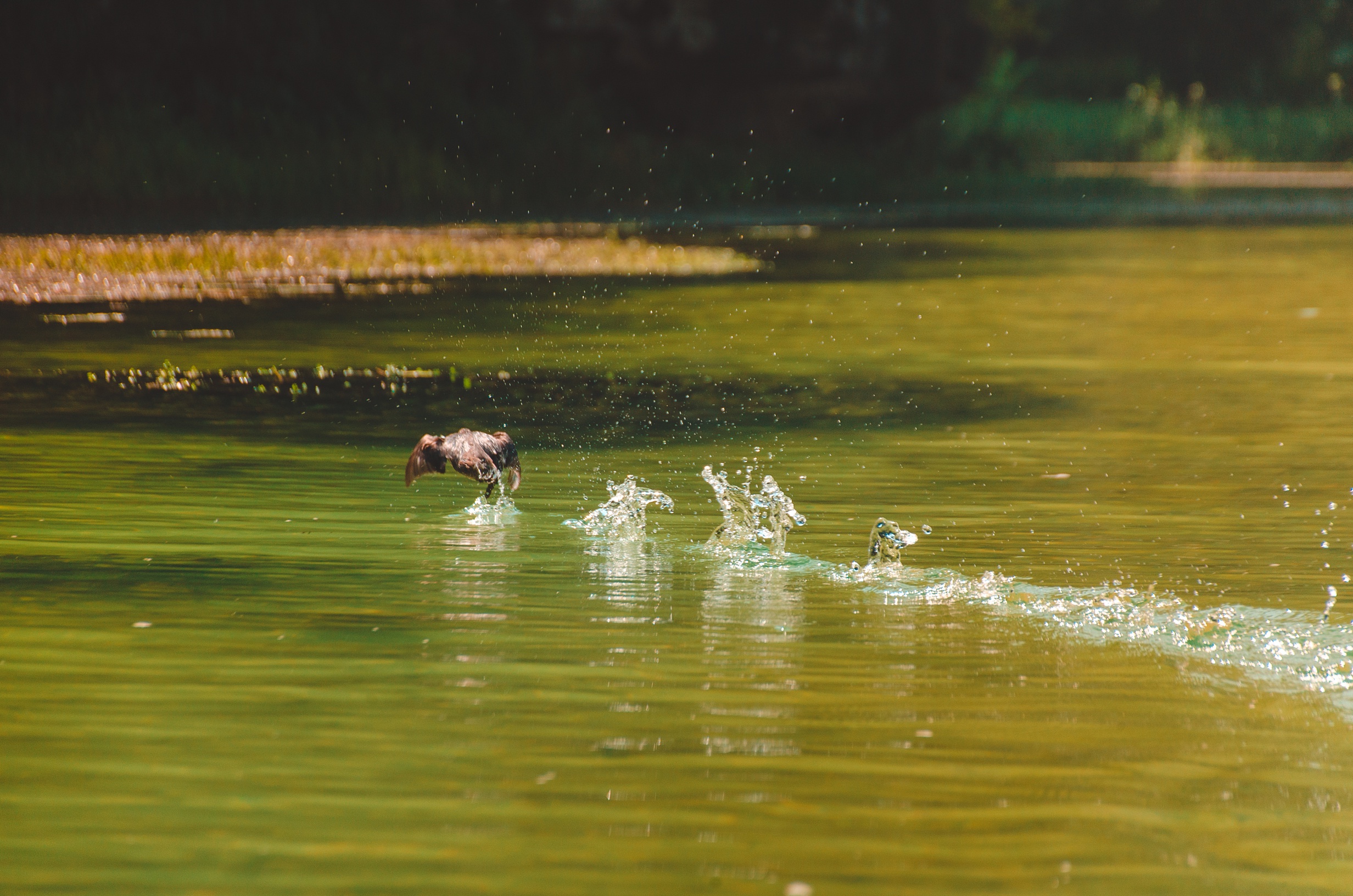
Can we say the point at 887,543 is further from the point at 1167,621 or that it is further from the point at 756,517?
the point at 1167,621

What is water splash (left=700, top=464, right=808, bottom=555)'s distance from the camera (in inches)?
305

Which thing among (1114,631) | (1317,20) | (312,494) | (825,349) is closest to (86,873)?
(1114,631)

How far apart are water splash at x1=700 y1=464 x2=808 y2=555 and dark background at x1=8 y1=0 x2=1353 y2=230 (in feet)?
62.2

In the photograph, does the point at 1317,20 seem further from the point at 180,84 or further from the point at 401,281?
the point at 401,281

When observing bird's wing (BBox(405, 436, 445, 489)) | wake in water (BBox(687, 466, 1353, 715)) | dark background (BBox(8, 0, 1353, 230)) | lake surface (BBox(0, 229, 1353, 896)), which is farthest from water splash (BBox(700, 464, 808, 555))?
dark background (BBox(8, 0, 1353, 230))

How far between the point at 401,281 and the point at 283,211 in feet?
28.4

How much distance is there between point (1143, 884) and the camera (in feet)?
13.9

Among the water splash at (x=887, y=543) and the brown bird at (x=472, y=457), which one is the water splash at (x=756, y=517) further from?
the brown bird at (x=472, y=457)

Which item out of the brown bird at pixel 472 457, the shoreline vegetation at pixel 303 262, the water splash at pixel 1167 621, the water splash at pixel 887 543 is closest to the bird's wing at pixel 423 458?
the brown bird at pixel 472 457

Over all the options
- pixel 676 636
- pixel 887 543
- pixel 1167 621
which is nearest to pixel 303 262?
pixel 887 543

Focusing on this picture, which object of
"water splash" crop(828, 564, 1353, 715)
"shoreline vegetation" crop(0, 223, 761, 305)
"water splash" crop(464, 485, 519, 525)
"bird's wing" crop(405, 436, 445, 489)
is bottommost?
"water splash" crop(828, 564, 1353, 715)

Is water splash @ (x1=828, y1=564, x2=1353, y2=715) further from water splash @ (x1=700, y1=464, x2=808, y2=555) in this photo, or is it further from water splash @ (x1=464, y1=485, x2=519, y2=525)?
water splash @ (x1=464, y1=485, x2=519, y2=525)

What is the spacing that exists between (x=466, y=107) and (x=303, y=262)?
11.8 metres

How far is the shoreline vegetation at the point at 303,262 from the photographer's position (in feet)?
61.5
